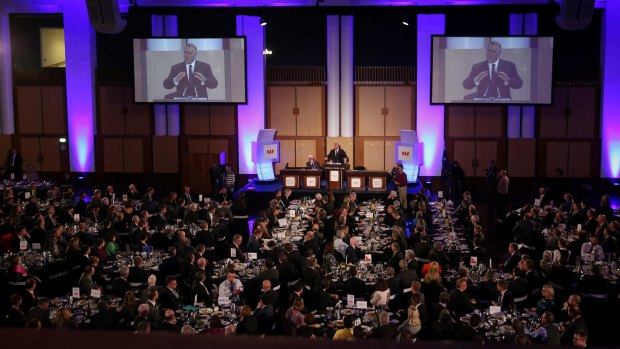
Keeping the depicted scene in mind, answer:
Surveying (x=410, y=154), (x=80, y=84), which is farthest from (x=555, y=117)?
(x=80, y=84)

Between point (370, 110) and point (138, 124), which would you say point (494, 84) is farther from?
point (138, 124)

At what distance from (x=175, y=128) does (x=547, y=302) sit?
57.1 ft

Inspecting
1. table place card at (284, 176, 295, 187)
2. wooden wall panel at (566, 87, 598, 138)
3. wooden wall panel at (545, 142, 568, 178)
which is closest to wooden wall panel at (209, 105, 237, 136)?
table place card at (284, 176, 295, 187)

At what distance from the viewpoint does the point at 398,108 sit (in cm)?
2372

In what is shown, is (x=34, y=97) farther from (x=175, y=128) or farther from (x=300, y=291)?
(x=300, y=291)

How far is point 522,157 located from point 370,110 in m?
5.00

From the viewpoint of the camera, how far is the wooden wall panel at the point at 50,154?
81.3 ft

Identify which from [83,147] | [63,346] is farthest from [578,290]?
[83,147]

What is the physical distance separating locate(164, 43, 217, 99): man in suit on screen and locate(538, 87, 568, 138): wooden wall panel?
1033 centimetres

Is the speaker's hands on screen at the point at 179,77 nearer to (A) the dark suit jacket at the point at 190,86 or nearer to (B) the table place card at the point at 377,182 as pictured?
(A) the dark suit jacket at the point at 190,86

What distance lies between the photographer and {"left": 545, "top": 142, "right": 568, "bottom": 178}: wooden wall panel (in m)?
23.3

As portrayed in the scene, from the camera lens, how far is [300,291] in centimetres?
947

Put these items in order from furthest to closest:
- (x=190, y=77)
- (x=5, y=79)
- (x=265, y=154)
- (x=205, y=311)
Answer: (x=5, y=79) < (x=190, y=77) < (x=265, y=154) < (x=205, y=311)

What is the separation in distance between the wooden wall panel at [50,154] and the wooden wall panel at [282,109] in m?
7.27
